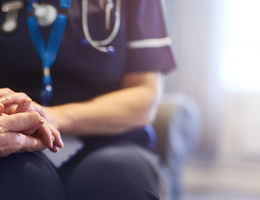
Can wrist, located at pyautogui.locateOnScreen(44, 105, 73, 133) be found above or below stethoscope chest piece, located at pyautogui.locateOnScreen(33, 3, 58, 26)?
below

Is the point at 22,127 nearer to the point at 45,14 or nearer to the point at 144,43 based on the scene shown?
the point at 45,14

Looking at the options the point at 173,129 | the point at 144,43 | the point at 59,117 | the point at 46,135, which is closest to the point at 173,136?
the point at 173,129

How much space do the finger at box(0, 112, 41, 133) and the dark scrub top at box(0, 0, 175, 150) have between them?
15 centimetres

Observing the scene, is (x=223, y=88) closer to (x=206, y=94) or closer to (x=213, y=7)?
(x=206, y=94)

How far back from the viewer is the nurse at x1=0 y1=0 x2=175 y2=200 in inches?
24.7

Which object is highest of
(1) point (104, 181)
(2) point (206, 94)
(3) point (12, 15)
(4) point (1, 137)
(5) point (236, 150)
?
(3) point (12, 15)

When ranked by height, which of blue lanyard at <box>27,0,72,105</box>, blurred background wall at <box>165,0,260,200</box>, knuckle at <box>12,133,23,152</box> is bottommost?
blurred background wall at <box>165,0,260,200</box>

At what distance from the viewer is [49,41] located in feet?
2.35

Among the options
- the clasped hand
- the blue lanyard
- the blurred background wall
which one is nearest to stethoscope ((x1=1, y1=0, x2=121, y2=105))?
the blue lanyard

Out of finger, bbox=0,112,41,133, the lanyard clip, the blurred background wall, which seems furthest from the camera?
the blurred background wall

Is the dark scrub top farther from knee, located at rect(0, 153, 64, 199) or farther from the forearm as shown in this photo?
knee, located at rect(0, 153, 64, 199)

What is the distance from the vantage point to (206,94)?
259 centimetres

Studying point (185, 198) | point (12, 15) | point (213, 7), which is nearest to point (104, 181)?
point (12, 15)

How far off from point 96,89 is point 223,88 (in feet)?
6.14
